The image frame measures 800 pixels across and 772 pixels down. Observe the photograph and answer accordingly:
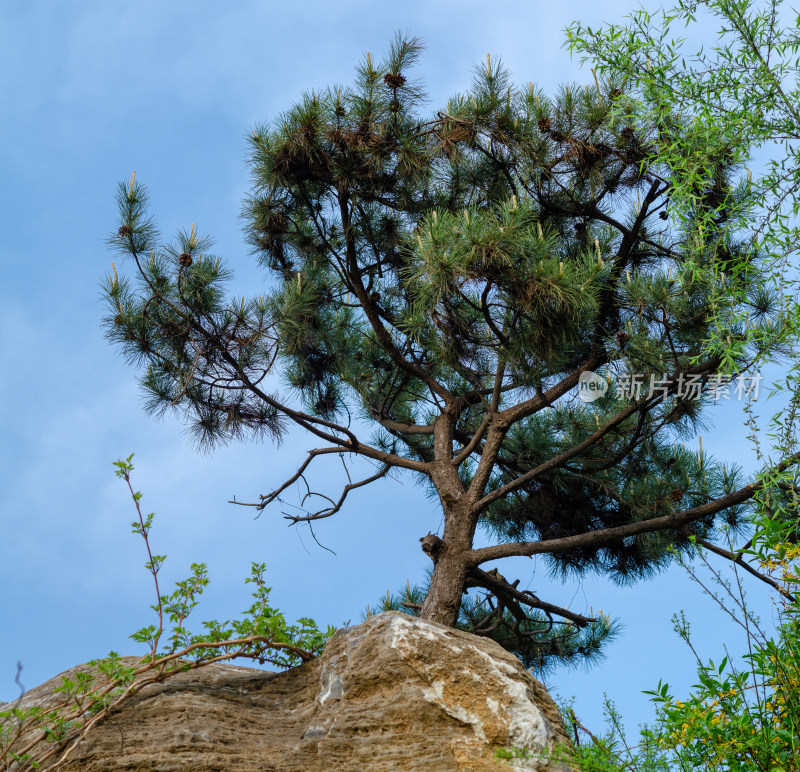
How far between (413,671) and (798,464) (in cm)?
153

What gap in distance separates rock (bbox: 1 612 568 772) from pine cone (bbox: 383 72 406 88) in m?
2.79

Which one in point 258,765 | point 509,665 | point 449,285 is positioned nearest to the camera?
point 258,765

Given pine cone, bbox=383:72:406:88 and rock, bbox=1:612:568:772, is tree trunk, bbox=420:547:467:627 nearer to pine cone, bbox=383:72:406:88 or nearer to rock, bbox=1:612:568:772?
rock, bbox=1:612:568:772

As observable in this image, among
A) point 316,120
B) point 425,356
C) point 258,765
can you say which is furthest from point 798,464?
point 316,120

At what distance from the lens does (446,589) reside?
3.72 m

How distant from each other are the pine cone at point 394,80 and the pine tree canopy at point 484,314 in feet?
0.04

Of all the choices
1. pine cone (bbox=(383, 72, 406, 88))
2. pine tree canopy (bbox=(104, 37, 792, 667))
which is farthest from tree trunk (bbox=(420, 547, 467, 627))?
pine cone (bbox=(383, 72, 406, 88))

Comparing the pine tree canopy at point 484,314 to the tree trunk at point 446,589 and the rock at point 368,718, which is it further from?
the rock at point 368,718

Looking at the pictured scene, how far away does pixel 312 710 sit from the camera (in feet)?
7.50

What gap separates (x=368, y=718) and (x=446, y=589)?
1.63 meters

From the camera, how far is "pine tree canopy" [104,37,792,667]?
364cm

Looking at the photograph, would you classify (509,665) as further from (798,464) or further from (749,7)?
(749,7)

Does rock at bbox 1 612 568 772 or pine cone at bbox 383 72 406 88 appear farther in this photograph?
pine cone at bbox 383 72 406 88

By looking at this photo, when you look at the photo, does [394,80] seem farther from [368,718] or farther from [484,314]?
[368,718]
